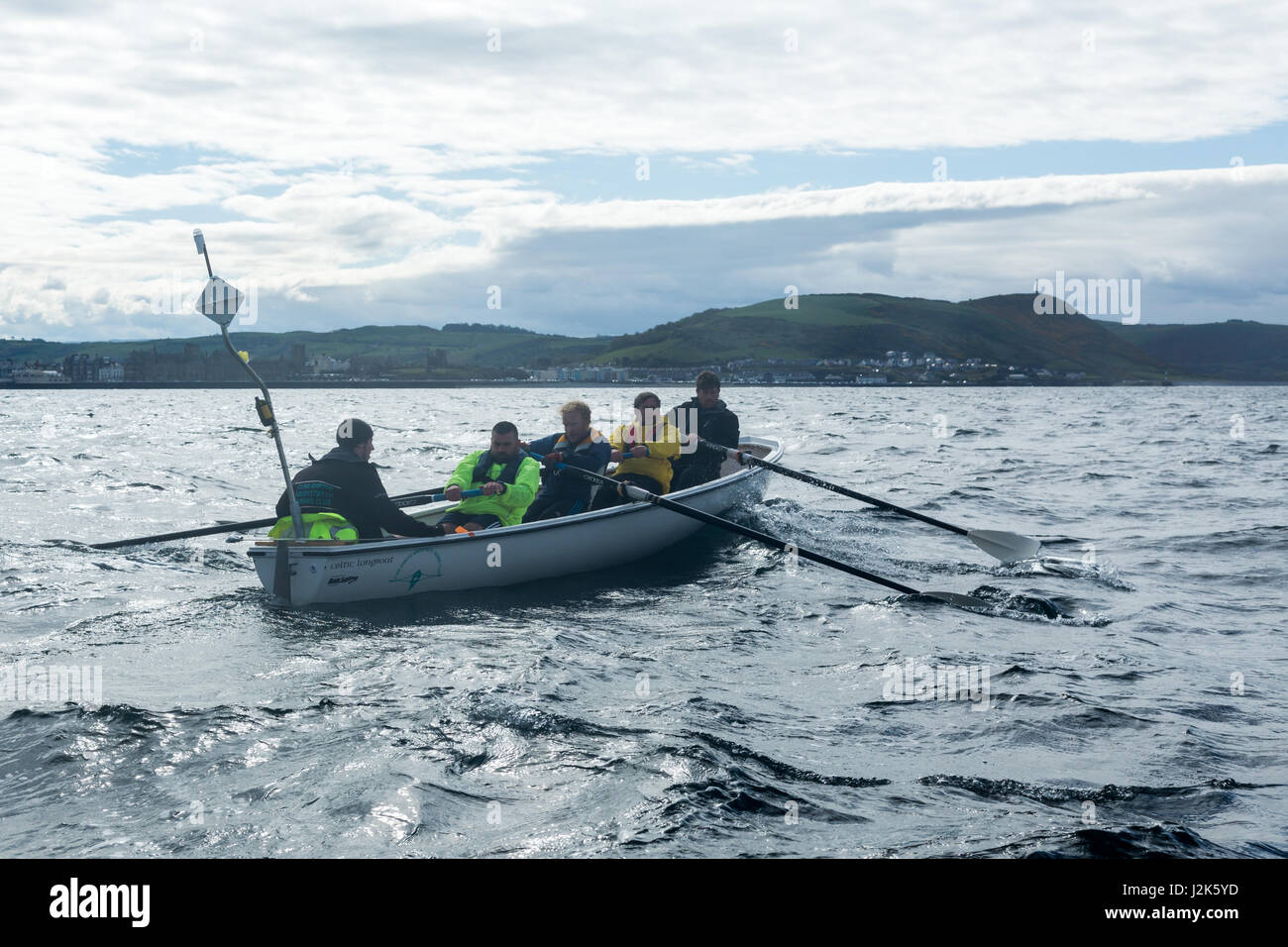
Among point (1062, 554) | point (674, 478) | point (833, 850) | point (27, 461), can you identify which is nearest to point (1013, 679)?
point (833, 850)

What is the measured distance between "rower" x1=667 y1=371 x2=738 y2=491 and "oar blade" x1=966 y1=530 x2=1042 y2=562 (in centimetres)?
359

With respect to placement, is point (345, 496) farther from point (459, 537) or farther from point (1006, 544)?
point (1006, 544)

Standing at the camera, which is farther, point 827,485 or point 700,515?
point 827,485

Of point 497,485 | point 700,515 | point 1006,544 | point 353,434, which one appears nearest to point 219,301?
point 353,434

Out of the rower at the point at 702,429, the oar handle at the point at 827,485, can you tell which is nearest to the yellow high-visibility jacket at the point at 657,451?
the oar handle at the point at 827,485

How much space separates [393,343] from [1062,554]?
186868mm

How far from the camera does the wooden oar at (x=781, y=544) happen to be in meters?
10.1

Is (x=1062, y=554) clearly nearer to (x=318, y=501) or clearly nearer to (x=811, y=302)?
(x=318, y=501)

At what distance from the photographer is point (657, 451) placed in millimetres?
12945

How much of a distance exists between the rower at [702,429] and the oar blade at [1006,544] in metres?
3.59

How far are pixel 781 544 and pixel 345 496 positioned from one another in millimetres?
4565

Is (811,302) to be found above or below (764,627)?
above

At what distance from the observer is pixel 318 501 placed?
9.45m
